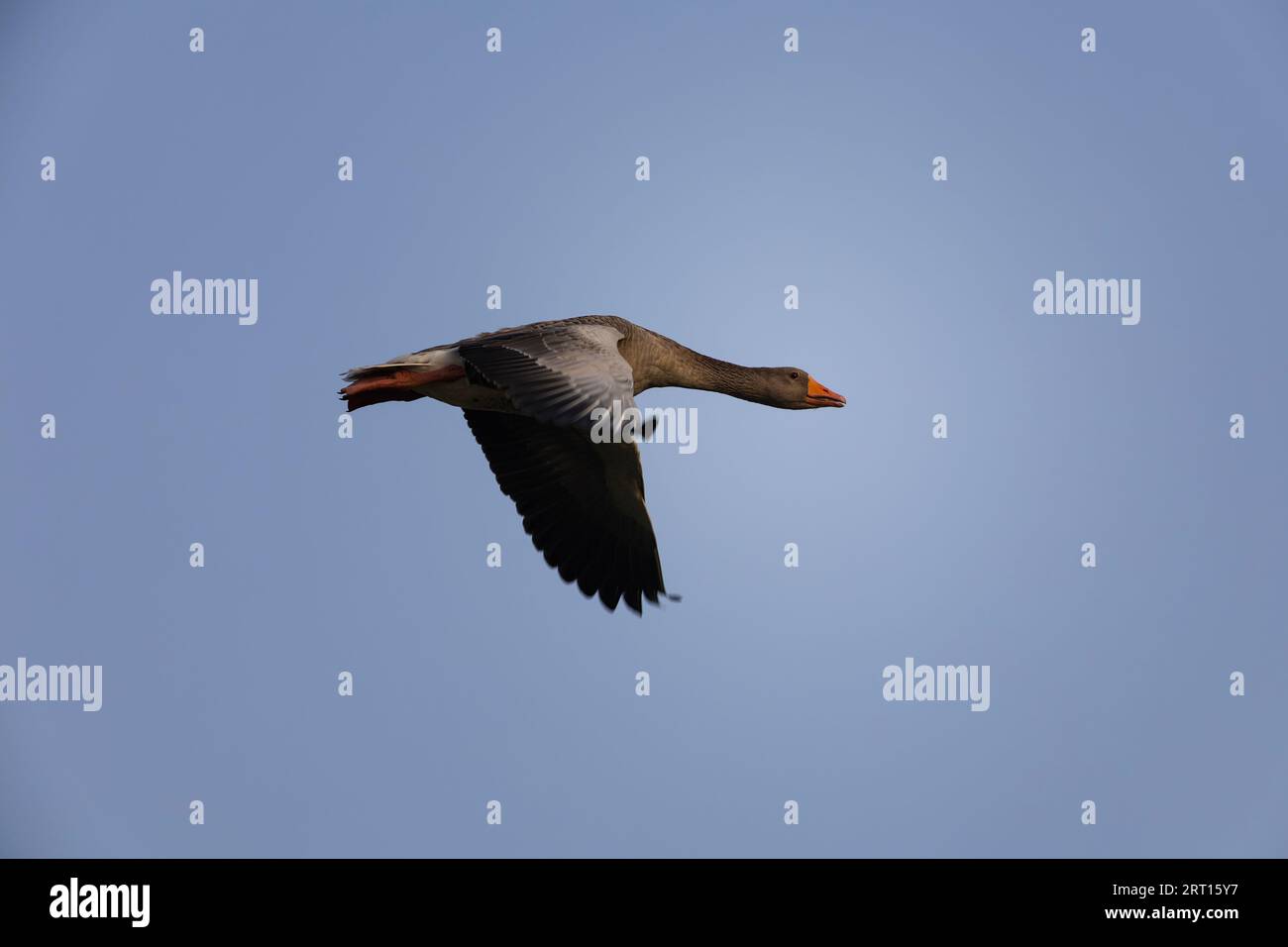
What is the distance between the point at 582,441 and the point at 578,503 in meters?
0.65

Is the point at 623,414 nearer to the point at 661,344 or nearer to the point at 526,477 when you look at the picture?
the point at 661,344

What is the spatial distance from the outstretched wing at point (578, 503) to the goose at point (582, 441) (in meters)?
0.01

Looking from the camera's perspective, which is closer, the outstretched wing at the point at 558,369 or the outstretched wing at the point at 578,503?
the outstretched wing at the point at 558,369

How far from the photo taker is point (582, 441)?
53.0 feet

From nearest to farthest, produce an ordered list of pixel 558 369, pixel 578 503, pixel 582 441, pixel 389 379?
pixel 558 369, pixel 389 379, pixel 582 441, pixel 578 503

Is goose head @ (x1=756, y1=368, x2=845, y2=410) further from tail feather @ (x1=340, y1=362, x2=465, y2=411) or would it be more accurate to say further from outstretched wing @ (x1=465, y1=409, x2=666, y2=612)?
tail feather @ (x1=340, y1=362, x2=465, y2=411)

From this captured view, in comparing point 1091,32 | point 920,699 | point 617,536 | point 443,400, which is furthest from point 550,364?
point 1091,32

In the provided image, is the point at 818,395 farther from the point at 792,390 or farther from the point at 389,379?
the point at 389,379

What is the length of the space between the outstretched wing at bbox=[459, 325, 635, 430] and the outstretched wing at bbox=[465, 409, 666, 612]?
2.17 metres

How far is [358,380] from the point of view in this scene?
14.7 metres

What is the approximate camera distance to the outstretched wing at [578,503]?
1599 cm

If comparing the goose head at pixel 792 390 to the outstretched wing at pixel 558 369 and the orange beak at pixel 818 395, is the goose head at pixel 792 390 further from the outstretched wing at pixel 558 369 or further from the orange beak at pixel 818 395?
the outstretched wing at pixel 558 369

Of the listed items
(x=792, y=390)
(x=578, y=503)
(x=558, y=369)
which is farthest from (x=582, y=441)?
(x=558, y=369)

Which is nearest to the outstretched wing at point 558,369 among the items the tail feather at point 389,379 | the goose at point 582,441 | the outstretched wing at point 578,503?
the goose at point 582,441
